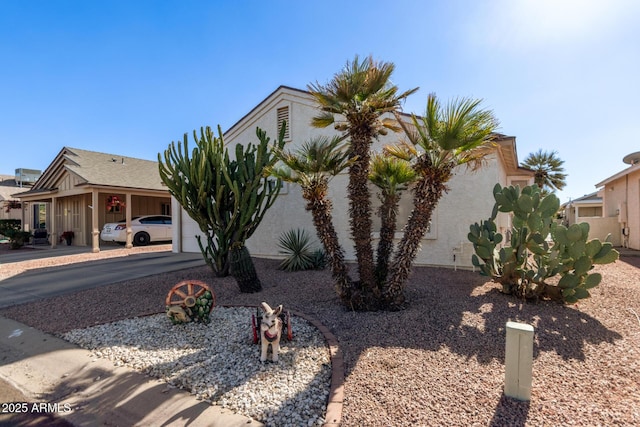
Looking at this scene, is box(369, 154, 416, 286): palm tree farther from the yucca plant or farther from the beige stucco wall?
the beige stucco wall

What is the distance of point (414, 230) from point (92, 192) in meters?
16.5

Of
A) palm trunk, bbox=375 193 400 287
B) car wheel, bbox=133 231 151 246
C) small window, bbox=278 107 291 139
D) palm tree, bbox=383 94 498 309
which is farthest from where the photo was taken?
car wheel, bbox=133 231 151 246

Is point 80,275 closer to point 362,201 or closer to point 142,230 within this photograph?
point 142,230

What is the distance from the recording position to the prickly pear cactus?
5.49 meters

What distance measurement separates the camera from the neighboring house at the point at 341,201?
30.3 feet

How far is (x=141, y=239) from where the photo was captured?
59.1 feet

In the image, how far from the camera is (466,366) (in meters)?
3.81

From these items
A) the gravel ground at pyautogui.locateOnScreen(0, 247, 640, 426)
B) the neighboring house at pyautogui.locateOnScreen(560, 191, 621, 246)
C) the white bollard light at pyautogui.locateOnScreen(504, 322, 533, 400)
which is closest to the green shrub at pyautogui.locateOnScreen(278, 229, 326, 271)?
the gravel ground at pyautogui.locateOnScreen(0, 247, 640, 426)

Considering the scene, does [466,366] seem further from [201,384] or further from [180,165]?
[180,165]

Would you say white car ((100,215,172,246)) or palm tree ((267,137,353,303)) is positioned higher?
palm tree ((267,137,353,303))

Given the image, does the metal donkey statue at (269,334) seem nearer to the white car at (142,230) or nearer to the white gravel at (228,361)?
the white gravel at (228,361)

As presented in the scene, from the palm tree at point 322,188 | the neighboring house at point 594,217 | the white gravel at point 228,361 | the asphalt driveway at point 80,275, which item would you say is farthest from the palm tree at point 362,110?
the neighboring house at point 594,217

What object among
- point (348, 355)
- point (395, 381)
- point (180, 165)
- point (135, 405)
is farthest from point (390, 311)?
point (180, 165)

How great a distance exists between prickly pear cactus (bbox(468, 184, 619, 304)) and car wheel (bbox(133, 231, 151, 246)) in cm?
1703
